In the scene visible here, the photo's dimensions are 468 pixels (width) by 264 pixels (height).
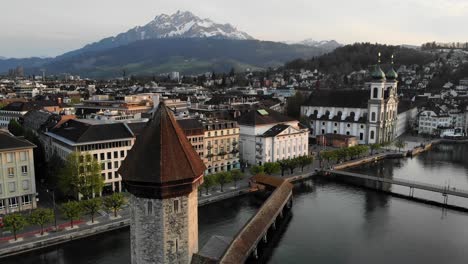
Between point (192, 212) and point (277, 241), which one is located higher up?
point (192, 212)

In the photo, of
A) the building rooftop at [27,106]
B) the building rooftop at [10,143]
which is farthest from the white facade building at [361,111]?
the building rooftop at [10,143]

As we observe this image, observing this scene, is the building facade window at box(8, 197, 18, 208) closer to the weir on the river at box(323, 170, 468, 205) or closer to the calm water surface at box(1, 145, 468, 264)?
the calm water surface at box(1, 145, 468, 264)

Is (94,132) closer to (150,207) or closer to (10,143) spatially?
(10,143)

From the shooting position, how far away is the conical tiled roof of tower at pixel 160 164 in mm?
16797

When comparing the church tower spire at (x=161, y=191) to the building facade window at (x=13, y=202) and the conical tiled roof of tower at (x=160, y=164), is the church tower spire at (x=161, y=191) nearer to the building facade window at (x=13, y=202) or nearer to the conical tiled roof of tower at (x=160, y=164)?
the conical tiled roof of tower at (x=160, y=164)

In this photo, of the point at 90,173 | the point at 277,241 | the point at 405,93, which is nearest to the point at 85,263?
the point at 90,173

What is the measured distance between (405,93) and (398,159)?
82773mm

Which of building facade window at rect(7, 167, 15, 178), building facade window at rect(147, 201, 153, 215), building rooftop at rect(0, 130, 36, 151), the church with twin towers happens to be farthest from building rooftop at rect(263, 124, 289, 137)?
building facade window at rect(147, 201, 153, 215)

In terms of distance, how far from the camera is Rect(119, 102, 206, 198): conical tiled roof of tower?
55.1ft

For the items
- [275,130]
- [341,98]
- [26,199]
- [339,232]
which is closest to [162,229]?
[339,232]

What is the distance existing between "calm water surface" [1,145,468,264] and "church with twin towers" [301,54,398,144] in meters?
37.0

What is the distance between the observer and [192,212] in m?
17.8

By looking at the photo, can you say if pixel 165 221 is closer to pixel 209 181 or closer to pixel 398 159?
pixel 209 181

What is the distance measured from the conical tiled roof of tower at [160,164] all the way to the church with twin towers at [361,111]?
88.0 m
